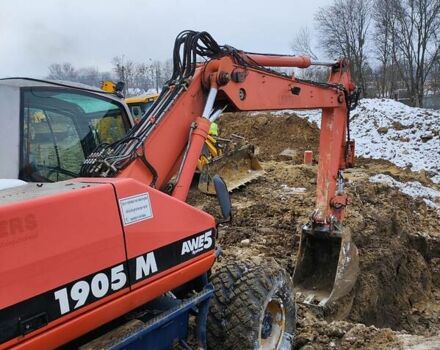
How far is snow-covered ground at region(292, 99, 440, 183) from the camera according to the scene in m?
14.5

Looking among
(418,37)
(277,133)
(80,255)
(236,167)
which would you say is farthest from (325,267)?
(418,37)

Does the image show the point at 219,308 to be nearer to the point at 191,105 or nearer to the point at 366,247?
the point at 191,105

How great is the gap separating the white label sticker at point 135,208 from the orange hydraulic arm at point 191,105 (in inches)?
13.4

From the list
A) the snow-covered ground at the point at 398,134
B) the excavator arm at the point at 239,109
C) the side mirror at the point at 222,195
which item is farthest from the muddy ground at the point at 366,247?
the snow-covered ground at the point at 398,134

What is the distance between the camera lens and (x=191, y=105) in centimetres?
368

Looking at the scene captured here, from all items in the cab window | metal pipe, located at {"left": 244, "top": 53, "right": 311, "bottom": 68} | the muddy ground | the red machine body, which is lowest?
the muddy ground

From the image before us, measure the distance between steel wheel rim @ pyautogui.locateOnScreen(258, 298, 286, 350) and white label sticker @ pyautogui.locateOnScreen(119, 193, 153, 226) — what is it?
1389mm

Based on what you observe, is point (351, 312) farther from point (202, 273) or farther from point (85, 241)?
point (85, 241)

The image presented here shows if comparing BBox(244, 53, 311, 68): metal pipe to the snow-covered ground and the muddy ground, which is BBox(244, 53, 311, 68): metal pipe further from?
the snow-covered ground

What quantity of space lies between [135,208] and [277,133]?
15625mm

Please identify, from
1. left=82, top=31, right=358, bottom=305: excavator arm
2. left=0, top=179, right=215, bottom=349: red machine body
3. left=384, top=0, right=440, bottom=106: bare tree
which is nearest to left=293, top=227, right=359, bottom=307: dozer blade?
left=82, top=31, right=358, bottom=305: excavator arm

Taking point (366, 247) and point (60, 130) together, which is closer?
point (60, 130)

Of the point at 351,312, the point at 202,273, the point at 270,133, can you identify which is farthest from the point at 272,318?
the point at 270,133

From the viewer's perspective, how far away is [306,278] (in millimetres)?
5965
